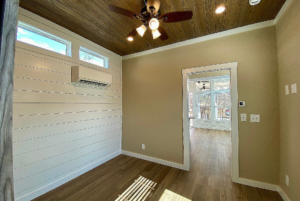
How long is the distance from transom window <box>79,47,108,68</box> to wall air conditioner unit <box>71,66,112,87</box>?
1.39ft

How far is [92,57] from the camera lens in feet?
9.80

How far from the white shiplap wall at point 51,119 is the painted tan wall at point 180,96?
34.5 inches

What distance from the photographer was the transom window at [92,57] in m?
2.76

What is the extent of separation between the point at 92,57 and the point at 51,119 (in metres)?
1.62

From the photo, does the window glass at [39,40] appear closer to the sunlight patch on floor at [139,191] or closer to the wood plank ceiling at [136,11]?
the wood plank ceiling at [136,11]

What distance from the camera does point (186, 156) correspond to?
273 cm

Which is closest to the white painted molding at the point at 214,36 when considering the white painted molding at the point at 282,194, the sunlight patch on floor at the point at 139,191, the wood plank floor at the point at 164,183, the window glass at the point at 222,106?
the white painted molding at the point at 282,194

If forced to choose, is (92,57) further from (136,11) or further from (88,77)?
(136,11)

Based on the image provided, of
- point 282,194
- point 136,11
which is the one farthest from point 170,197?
point 136,11

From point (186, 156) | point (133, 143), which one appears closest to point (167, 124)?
point (186, 156)

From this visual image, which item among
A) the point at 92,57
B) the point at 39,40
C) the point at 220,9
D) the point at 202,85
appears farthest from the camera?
the point at 202,85

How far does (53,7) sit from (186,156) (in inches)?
139

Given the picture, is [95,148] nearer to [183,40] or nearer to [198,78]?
[183,40]

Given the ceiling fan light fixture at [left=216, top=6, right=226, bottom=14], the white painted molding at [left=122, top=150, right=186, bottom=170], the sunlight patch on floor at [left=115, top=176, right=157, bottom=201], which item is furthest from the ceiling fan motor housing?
the sunlight patch on floor at [left=115, top=176, right=157, bottom=201]
